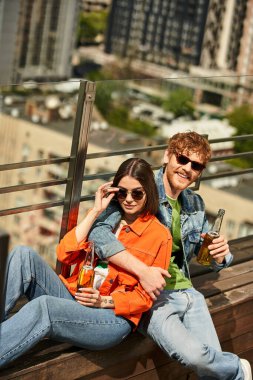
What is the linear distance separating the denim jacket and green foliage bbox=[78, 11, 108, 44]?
139103mm

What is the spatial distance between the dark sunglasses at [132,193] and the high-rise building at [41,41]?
121594 mm

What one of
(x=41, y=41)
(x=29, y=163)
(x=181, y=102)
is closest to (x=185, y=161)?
(x=29, y=163)

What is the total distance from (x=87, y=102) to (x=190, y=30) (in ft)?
468

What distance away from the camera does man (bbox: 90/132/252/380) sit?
407 centimetres

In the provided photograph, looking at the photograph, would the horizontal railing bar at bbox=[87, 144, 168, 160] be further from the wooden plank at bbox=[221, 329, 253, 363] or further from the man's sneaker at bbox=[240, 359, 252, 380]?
the man's sneaker at bbox=[240, 359, 252, 380]

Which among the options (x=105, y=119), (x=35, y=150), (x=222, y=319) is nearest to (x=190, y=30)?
(x=105, y=119)

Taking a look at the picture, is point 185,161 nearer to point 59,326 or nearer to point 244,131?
point 59,326

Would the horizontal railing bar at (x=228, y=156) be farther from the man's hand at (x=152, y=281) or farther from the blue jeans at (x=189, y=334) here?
the man's hand at (x=152, y=281)

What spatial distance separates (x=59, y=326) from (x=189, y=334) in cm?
68

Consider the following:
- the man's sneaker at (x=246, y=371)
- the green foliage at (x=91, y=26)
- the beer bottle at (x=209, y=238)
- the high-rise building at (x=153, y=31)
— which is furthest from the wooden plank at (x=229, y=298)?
the green foliage at (x=91, y=26)

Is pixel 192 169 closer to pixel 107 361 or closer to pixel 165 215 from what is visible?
pixel 165 215

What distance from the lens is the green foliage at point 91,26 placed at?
469 feet

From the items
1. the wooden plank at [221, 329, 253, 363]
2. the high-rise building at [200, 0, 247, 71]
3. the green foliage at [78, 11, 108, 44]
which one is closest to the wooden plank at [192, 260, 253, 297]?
the wooden plank at [221, 329, 253, 363]

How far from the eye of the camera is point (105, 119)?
10581 centimetres
